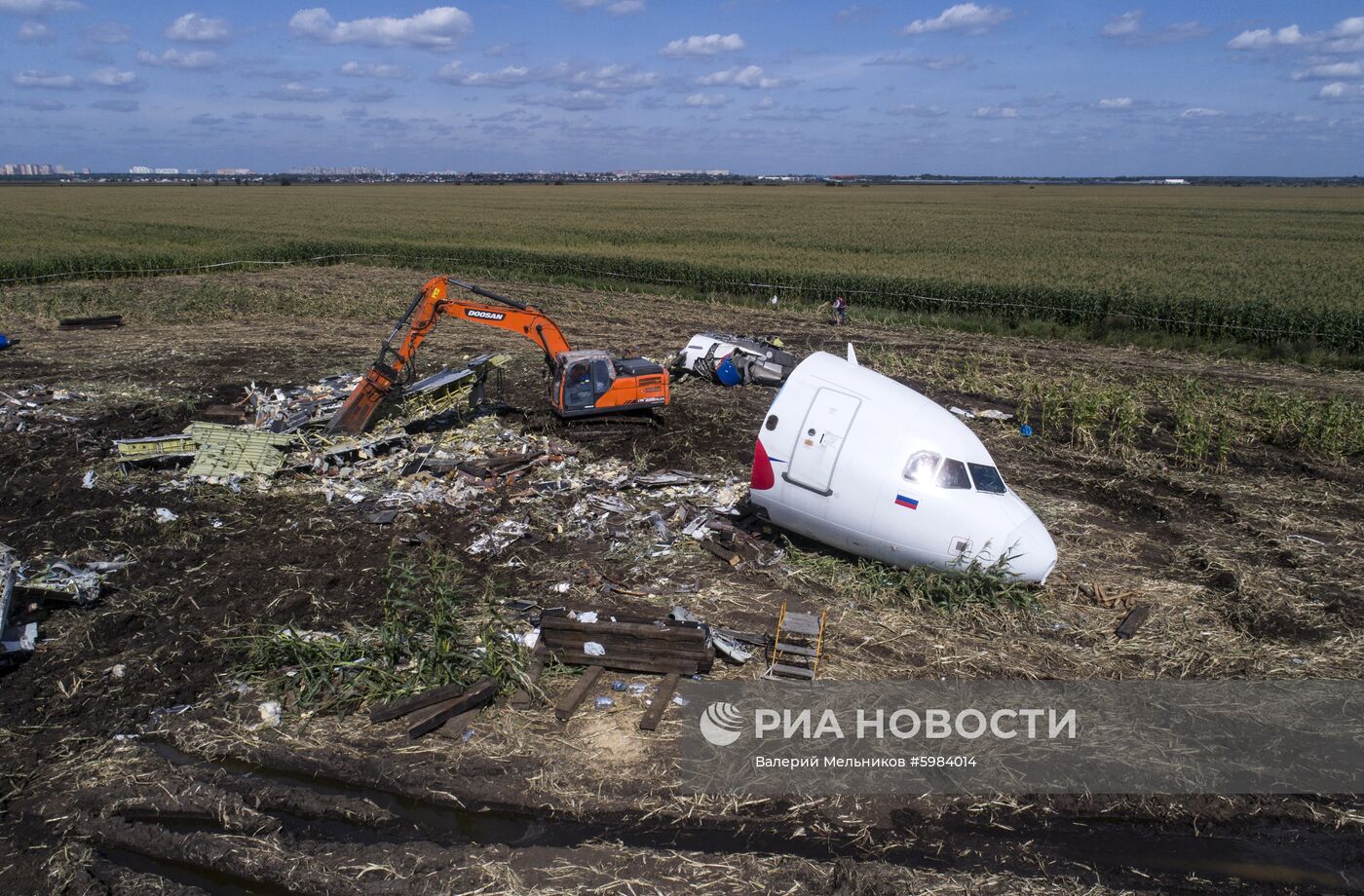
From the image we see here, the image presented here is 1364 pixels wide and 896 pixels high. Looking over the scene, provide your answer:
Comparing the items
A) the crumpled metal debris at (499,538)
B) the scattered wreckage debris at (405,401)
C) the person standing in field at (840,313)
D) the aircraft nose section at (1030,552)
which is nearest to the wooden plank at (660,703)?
the crumpled metal debris at (499,538)

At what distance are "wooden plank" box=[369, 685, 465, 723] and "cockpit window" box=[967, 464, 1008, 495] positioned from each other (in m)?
7.04

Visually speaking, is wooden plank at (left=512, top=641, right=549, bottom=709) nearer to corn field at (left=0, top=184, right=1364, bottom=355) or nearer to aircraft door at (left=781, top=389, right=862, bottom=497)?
aircraft door at (left=781, top=389, right=862, bottom=497)

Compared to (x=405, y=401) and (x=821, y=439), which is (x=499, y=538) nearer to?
(x=821, y=439)

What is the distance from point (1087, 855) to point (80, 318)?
34.9 metres

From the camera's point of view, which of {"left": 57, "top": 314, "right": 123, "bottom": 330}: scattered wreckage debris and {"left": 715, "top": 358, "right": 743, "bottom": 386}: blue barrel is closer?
{"left": 715, "top": 358, "right": 743, "bottom": 386}: blue barrel

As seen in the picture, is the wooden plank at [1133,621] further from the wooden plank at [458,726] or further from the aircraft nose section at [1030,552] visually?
the wooden plank at [458,726]

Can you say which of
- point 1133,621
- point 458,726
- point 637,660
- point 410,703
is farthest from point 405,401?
point 1133,621

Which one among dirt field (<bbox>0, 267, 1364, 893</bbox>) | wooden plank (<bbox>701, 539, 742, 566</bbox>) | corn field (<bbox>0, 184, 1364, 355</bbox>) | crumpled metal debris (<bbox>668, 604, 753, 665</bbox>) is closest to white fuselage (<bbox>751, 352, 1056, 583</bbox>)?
dirt field (<bbox>0, 267, 1364, 893</bbox>)

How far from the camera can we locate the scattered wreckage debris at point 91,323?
97.9ft

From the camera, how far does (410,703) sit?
367 inches

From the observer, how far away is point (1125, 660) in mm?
10531

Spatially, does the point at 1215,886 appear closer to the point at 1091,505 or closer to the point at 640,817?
the point at 640,817

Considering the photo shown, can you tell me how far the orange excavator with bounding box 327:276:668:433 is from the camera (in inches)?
670

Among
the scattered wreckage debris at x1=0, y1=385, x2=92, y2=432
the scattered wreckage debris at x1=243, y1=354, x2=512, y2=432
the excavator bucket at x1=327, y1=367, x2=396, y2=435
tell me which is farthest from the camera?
the scattered wreckage debris at x1=0, y1=385, x2=92, y2=432
